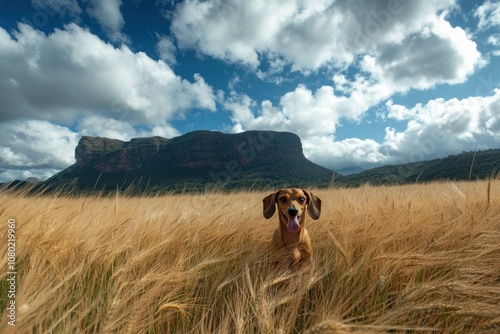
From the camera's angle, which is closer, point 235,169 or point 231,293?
point 231,293

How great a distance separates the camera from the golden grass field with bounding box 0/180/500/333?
116cm

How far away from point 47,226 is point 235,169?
328ft

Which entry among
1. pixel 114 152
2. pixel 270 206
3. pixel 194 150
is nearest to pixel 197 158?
pixel 194 150

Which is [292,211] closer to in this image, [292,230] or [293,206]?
[293,206]

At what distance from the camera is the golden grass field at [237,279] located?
3.82ft

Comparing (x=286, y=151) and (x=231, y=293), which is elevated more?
(x=286, y=151)

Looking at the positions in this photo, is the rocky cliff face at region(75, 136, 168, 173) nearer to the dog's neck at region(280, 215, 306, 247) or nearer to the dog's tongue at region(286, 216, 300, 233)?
the dog's neck at region(280, 215, 306, 247)

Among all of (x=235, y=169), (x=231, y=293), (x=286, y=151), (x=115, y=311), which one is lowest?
(x=231, y=293)

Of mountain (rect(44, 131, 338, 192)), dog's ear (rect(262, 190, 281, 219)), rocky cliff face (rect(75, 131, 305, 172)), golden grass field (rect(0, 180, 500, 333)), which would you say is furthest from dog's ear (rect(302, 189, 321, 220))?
rocky cliff face (rect(75, 131, 305, 172))

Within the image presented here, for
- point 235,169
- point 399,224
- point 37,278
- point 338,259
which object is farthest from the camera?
point 235,169

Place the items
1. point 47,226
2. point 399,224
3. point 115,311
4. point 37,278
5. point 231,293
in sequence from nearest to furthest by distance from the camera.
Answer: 1. point 115,311
2. point 37,278
3. point 231,293
4. point 47,226
5. point 399,224

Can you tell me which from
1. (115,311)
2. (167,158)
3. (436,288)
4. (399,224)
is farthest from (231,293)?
(167,158)

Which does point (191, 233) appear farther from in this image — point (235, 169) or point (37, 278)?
point (235, 169)

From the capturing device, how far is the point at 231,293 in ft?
5.55
